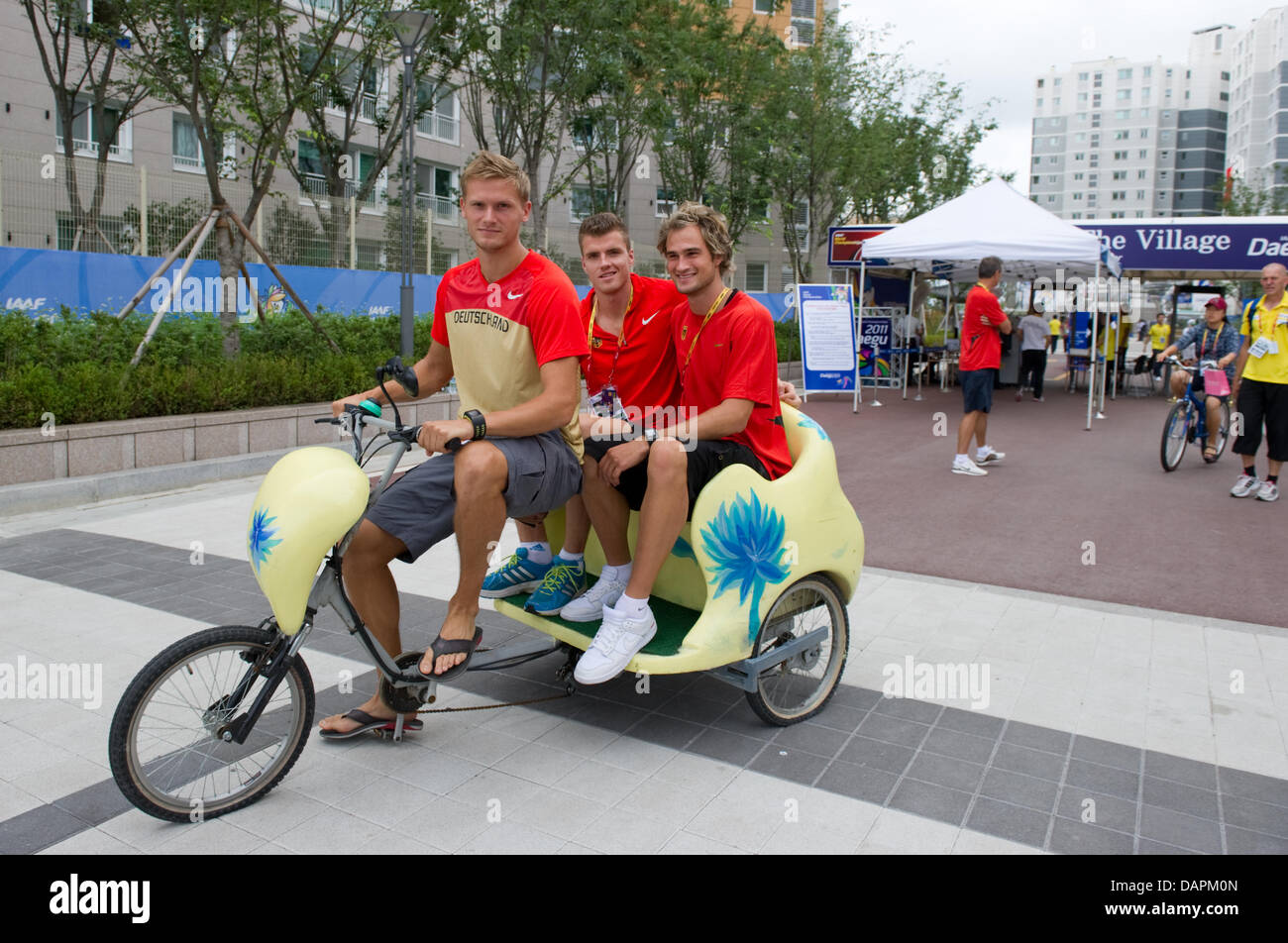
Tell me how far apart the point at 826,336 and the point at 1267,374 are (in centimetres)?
806

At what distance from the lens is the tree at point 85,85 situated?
39.5 ft

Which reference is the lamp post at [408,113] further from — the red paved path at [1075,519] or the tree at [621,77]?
the tree at [621,77]

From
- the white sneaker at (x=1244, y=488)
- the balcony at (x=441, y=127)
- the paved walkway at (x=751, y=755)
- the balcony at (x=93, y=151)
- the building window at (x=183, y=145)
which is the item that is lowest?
the paved walkway at (x=751, y=755)

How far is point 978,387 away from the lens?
9594mm

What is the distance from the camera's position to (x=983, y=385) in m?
9.59

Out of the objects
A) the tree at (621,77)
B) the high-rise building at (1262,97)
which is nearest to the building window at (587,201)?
the tree at (621,77)

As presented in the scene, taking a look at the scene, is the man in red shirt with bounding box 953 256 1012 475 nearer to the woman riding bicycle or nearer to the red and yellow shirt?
Result: the woman riding bicycle

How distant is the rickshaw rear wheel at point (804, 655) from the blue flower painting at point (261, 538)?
1.72 m

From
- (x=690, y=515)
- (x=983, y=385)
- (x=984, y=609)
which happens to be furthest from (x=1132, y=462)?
(x=690, y=515)

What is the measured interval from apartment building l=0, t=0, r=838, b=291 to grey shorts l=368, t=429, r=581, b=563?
11.0m

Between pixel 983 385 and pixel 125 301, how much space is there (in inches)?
403

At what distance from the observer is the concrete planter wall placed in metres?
7.15

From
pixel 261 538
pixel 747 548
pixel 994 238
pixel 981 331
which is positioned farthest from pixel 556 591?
pixel 994 238

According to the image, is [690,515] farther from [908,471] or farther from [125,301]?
[125,301]
